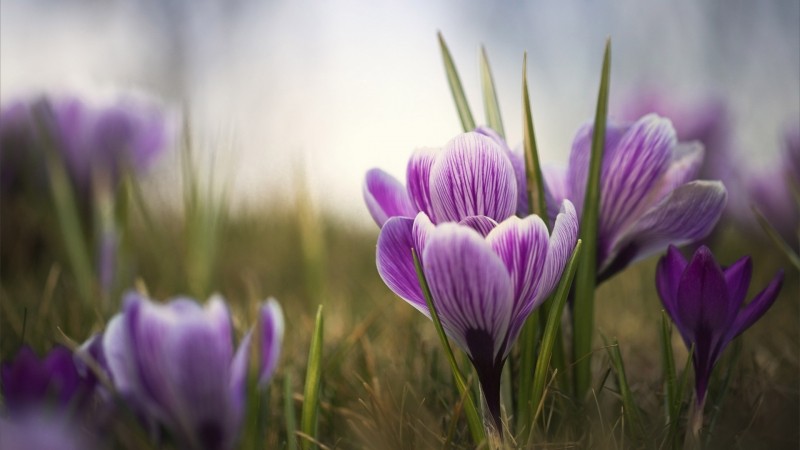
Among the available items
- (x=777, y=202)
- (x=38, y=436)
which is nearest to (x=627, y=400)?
(x=38, y=436)

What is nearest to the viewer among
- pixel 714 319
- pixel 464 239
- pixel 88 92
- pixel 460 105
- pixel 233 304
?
pixel 464 239

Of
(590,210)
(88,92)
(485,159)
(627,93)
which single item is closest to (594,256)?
(590,210)

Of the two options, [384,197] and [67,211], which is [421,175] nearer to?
[384,197]

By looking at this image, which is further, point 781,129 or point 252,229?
point 252,229

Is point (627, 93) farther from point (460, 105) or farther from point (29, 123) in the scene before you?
Answer: point (29, 123)

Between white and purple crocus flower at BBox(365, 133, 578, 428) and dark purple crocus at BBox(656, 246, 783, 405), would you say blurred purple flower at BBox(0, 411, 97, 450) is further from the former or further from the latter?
dark purple crocus at BBox(656, 246, 783, 405)

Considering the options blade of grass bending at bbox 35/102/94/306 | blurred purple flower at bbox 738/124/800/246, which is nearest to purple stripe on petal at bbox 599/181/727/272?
blurred purple flower at bbox 738/124/800/246
